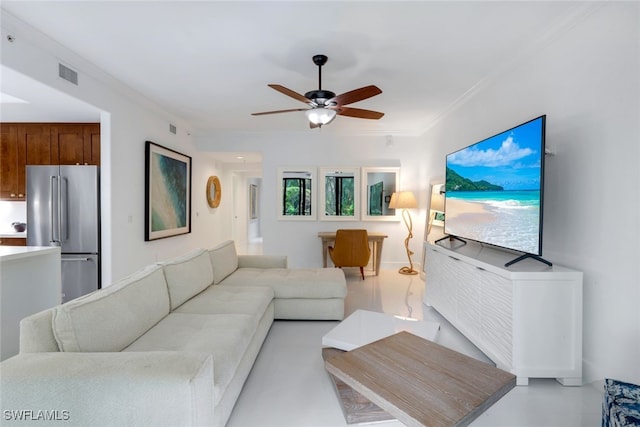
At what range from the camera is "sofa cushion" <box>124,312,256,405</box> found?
1.45 metres

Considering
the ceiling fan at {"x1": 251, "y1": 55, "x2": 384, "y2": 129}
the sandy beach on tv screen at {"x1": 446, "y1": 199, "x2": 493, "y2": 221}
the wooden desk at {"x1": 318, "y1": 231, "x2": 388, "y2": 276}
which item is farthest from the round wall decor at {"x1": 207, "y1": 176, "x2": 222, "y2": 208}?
the sandy beach on tv screen at {"x1": 446, "y1": 199, "x2": 493, "y2": 221}

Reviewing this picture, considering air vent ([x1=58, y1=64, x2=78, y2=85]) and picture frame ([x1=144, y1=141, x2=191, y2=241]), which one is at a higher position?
air vent ([x1=58, y1=64, x2=78, y2=85])

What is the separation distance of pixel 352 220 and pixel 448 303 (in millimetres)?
2822

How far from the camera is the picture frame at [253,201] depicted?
913 cm

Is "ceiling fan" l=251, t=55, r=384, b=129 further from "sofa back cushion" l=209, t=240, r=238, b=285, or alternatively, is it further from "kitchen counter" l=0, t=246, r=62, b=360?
"kitchen counter" l=0, t=246, r=62, b=360

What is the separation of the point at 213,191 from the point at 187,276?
416 centimetres

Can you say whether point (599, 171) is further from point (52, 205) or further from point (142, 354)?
point (52, 205)

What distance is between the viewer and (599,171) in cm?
189

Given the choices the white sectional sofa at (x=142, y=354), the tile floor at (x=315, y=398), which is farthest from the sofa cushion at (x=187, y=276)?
the tile floor at (x=315, y=398)

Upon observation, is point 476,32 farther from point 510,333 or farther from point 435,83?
point 510,333

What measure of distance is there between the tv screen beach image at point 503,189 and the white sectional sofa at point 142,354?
2.03 metres

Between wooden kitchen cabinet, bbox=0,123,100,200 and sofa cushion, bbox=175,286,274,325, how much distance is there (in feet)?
8.71

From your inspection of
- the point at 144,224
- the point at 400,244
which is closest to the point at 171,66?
the point at 144,224

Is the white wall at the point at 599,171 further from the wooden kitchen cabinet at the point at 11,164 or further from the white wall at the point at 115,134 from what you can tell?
the wooden kitchen cabinet at the point at 11,164
